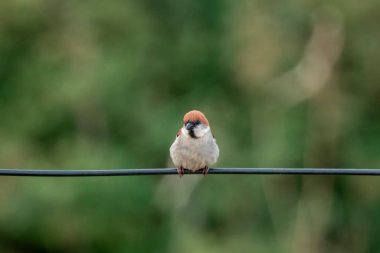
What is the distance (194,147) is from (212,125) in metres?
5.70

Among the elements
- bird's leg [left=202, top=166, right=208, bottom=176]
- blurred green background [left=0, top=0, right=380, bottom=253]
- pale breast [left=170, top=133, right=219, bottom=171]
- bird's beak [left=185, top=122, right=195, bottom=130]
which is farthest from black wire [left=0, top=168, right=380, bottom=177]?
blurred green background [left=0, top=0, right=380, bottom=253]

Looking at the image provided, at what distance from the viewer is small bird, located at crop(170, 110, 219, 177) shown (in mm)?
6195

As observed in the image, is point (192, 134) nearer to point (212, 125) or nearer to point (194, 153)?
point (194, 153)

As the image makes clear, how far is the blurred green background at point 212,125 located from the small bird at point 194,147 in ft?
15.1

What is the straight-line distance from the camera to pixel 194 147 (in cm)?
622

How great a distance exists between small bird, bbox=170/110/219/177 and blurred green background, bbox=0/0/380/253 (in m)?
4.62

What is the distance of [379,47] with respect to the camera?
12.3 meters

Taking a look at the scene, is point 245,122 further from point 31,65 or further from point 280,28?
point 31,65

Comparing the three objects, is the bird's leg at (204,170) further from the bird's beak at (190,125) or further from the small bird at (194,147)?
the bird's beak at (190,125)

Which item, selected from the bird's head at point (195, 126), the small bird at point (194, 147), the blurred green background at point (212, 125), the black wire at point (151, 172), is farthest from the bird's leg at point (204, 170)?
the blurred green background at point (212, 125)

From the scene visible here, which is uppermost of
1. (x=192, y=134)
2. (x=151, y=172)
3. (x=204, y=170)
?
(x=192, y=134)

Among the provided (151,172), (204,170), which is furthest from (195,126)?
(151,172)

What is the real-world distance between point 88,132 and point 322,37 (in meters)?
3.49

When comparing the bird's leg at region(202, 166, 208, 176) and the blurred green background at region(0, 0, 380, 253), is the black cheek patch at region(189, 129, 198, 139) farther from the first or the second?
the blurred green background at region(0, 0, 380, 253)
